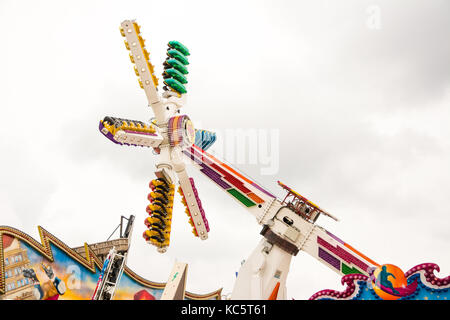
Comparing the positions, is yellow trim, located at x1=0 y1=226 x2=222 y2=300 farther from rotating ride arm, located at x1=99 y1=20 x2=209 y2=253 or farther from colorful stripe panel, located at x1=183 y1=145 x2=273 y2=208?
colorful stripe panel, located at x1=183 y1=145 x2=273 y2=208

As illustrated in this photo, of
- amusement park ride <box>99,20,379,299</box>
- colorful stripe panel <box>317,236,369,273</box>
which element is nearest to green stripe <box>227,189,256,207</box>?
amusement park ride <box>99,20,379,299</box>

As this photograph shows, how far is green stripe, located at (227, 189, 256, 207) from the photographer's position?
14.3 meters

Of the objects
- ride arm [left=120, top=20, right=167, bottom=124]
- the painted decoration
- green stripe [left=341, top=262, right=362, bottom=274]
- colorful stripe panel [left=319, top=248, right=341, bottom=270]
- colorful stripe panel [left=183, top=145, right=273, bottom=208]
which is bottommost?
the painted decoration

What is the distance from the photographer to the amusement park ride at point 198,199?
13.1 m

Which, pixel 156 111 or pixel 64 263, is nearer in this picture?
pixel 156 111

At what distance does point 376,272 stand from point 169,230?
23.4ft

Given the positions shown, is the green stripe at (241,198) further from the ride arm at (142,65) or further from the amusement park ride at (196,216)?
the ride arm at (142,65)

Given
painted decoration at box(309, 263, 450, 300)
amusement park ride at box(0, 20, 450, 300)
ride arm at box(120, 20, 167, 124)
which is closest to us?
painted decoration at box(309, 263, 450, 300)

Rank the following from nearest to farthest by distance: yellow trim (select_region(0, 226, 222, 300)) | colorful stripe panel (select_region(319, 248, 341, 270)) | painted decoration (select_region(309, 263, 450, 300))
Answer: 1. painted decoration (select_region(309, 263, 450, 300))
2. colorful stripe panel (select_region(319, 248, 341, 270))
3. yellow trim (select_region(0, 226, 222, 300))

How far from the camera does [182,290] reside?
12.6 meters

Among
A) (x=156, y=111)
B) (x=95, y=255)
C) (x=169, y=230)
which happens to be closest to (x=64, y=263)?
(x=95, y=255)

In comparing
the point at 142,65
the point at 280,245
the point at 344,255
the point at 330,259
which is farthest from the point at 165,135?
the point at 344,255

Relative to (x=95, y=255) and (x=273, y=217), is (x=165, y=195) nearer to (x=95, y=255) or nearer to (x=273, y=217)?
(x=273, y=217)
